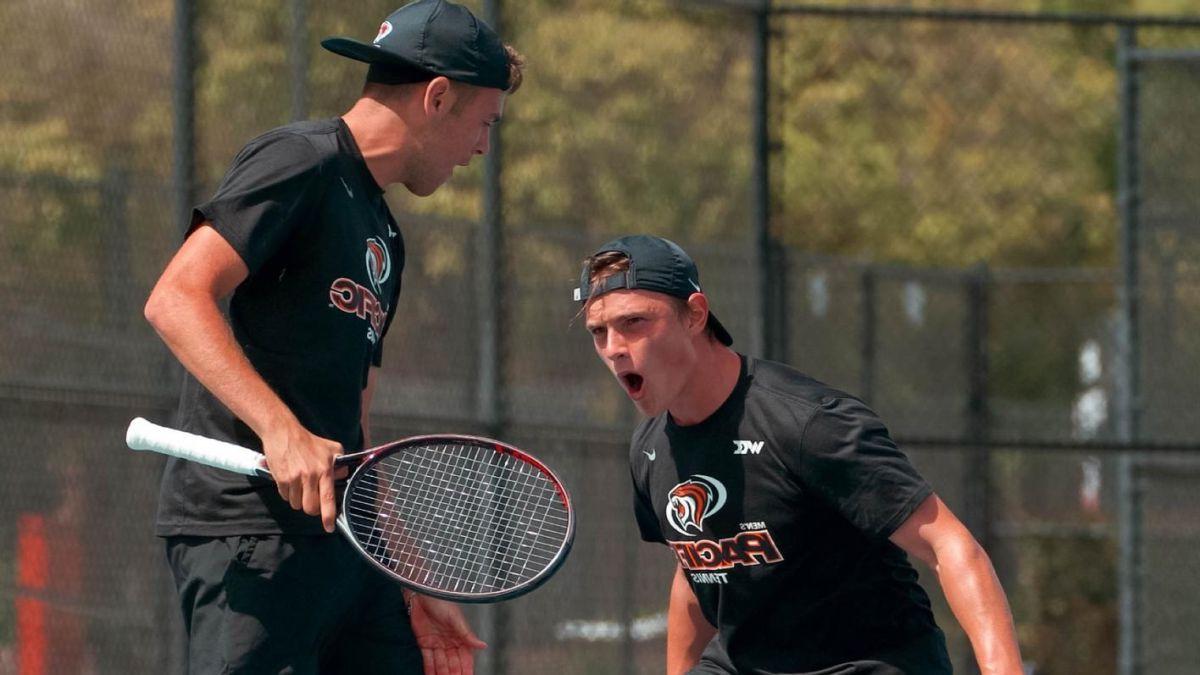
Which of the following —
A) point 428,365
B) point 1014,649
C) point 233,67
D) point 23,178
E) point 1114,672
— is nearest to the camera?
point 1014,649

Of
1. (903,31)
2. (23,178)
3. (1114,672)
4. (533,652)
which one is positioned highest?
(903,31)

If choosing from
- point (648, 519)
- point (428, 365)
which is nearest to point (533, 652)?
point (428, 365)

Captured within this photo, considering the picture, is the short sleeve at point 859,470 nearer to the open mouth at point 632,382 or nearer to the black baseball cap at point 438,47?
the open mouth at point 632,382

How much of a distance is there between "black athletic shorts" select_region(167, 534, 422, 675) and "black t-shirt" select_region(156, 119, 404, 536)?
0.04 metres

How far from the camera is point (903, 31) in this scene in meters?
16.9

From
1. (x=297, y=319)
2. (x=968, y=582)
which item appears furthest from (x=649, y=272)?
(x=968, y=582)

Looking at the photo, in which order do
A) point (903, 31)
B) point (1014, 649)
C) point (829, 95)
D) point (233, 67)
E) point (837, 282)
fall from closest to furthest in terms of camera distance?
point (1014, 649) → point (233, 67) → point (837, 282) → point (903, 31) → point (829, 95)

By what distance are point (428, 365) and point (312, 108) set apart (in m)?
1.27

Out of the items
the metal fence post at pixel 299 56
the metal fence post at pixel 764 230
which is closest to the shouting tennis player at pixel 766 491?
the metal fence post at pixel 299 56

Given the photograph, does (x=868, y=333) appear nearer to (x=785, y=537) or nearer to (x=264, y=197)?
(x=785, y=537)

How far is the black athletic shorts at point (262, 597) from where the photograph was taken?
3.93 metres

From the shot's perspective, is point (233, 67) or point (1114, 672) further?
point (1114, 672)

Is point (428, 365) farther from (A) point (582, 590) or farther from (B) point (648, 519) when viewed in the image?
(B) point (648, 519)

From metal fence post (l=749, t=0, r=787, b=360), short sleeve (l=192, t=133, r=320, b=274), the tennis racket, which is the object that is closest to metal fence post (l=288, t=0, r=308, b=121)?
metal fence post (l=749, t=0, r=787, b=360)
